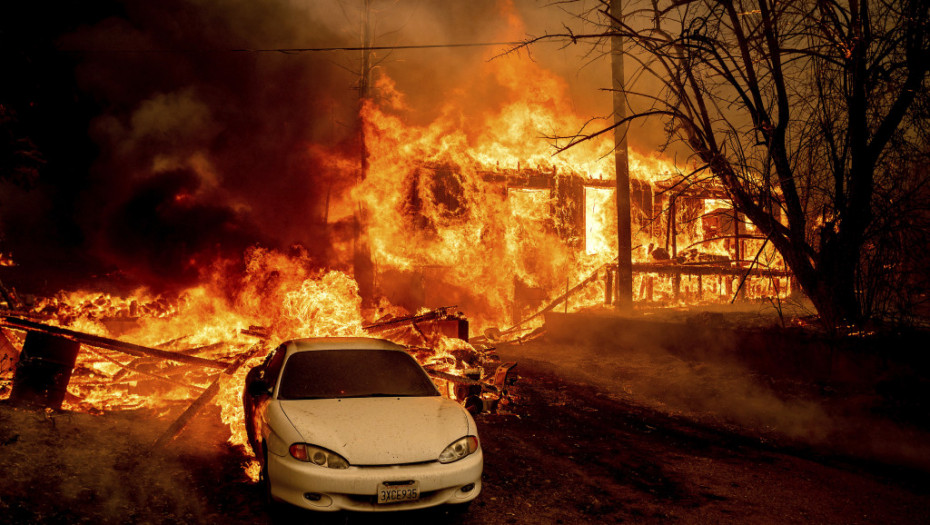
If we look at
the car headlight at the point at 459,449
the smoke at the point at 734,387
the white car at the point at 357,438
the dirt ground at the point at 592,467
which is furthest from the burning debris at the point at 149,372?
the car headlight at the point at 459,449

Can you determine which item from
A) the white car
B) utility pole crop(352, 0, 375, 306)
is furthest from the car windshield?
utility pole crop(352, 0, 375, 306)

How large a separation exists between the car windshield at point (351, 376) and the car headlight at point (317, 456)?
2.88 feet

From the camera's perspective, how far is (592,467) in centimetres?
618

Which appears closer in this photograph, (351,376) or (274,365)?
(351,376)

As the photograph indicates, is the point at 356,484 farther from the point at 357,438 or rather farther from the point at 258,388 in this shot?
the point at 258,388

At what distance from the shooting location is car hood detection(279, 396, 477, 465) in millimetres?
4152

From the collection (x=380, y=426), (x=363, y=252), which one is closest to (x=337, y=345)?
(x=380, y=426)

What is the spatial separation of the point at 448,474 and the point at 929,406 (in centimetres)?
693

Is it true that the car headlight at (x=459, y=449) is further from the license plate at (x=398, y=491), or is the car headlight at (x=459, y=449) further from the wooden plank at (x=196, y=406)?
the wooden plank at (x=196, y=406)

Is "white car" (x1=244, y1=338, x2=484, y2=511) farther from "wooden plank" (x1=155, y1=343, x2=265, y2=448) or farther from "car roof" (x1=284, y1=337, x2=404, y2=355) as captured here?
"wooden plank" (x1=155, y1=343, x2=265, y2=448)

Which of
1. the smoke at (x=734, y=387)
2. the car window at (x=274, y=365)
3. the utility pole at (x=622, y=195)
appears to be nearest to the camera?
the car window at (x=274, y=365)

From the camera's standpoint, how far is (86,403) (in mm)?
8414

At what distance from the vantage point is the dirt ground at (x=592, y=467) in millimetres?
4719

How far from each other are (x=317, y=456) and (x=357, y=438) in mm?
320
